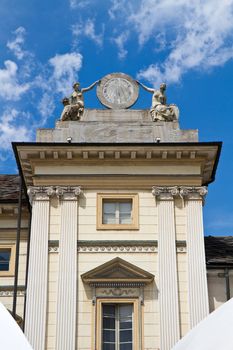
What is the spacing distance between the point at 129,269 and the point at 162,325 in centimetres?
212

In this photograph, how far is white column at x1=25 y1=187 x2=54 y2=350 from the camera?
18.8 m

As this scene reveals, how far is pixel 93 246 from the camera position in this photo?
1997 cm

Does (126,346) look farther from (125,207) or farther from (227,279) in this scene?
(125,207)

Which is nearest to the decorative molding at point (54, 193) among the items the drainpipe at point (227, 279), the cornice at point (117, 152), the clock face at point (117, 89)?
the cornice at point (117, 152)

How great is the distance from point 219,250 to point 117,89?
747 centimetres

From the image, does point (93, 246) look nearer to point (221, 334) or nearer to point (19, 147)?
point (19, 147)

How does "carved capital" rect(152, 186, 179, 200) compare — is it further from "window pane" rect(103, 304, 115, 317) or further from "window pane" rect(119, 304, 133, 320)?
"window pane" rect(103, 304, 115, 317)

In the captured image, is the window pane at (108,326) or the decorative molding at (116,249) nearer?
the window pane at (108,326)

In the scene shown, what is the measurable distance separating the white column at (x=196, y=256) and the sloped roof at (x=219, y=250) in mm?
1135

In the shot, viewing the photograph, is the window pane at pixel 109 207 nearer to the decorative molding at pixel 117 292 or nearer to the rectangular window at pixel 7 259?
the decorative molding at pixel 117 292

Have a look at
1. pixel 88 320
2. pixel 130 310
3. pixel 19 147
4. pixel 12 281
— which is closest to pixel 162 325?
pixel 130 310

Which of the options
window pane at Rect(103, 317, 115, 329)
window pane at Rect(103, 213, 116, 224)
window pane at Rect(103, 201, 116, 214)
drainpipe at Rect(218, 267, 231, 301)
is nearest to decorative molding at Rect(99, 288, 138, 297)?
window pane at Rect(103, 317, 115, 329)

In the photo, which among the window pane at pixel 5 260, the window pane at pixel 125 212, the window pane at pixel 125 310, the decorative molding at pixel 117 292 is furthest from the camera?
the window pane at pixel 5 260

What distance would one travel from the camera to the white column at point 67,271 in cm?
1869
